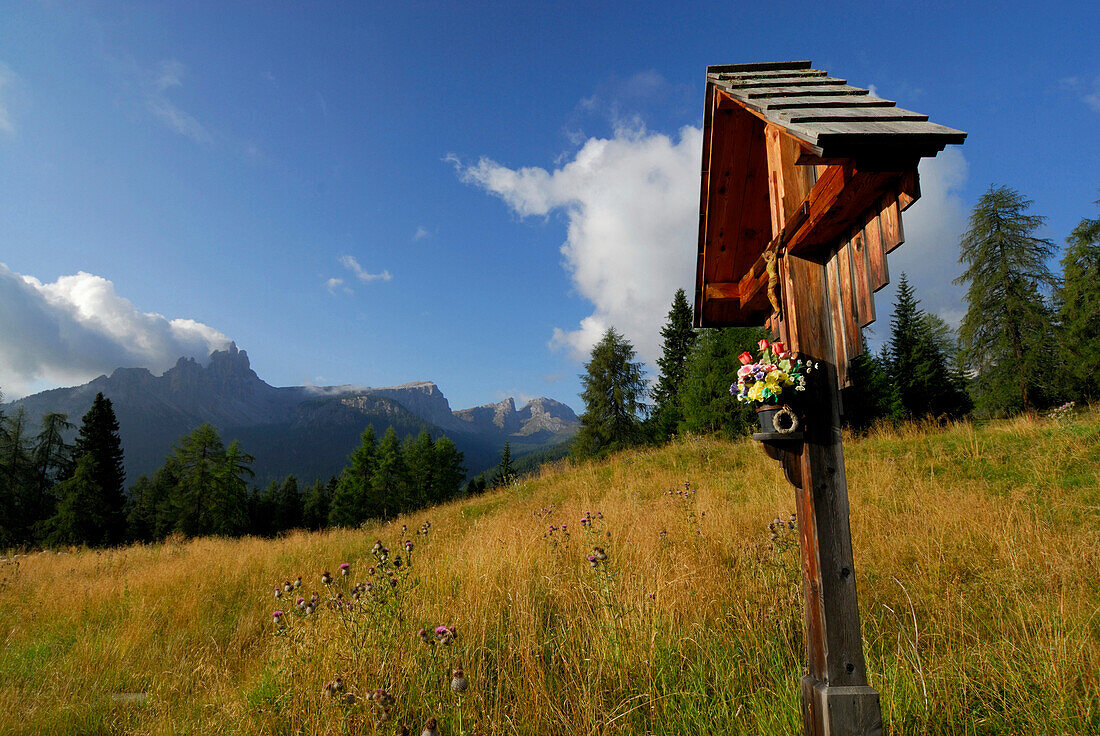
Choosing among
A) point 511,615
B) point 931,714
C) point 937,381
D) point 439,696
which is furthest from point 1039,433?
point 937,381

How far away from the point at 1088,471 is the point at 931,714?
23.9 ft

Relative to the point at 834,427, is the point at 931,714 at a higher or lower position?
lower

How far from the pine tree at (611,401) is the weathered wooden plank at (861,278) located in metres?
25.4

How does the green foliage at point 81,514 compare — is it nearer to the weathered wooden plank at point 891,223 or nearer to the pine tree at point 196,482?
the pine tree at point 196,482

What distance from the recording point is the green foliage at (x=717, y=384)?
1933 centimetres

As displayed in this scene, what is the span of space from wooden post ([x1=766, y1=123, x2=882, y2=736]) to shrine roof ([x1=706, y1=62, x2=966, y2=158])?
0.70 meters

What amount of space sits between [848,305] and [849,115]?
82 cm

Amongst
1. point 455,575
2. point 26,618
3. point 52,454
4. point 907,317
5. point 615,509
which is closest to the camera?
point 455,575

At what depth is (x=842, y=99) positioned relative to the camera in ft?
7.50

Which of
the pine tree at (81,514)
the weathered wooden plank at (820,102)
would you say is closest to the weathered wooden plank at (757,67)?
the weathered wooden plank at (820,102)

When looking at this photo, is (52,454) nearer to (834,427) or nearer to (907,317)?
(834,427)

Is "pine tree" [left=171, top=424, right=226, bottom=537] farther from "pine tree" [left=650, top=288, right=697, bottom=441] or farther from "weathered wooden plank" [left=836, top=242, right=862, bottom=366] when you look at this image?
"weathered wooden plank" [left=836, top=242, right=862, bottom=366]

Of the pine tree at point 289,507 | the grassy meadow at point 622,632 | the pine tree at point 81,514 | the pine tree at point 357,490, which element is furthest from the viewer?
the pine tree at point 289,507

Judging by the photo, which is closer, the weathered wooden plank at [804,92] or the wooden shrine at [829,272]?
the wooden shrine at [829,272]
